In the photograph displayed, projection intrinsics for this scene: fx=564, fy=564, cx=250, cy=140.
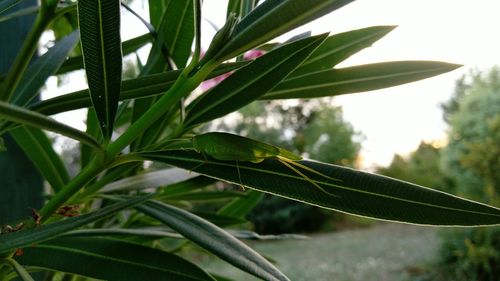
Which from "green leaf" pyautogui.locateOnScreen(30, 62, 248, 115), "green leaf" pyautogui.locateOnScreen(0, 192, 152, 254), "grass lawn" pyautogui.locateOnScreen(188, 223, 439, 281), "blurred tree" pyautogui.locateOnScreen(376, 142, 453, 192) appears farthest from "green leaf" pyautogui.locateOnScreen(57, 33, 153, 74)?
"blurred tree" pyautogui.locateOnScreen(376, 142, 453, 192)

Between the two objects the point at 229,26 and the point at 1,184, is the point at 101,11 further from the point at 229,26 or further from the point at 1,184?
the point at 1,184

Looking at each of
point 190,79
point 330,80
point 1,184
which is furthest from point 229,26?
point 1,184

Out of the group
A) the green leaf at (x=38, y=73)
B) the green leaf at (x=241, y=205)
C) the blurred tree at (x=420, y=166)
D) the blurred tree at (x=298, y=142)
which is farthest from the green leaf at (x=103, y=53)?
the blurred tree at (x=298, y=142)

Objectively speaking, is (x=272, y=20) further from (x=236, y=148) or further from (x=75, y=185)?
(x=75, y=185)

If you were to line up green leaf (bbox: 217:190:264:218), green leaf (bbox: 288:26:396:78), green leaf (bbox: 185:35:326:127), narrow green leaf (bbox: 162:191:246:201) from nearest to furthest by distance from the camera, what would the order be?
1. green leaf (bbox: 185:35:326:127)
2. green leaf (bbox: 288:26:396:78)
3. narrow green leaf (bbox: 162:191:246:201)
4. green leaf (bbox: 217:190:264:218)

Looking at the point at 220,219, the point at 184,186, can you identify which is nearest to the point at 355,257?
the point at 220,219

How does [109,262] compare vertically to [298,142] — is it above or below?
below

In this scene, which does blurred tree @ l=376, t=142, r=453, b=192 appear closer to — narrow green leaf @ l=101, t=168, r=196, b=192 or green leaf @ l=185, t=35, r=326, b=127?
narrow green leaf @ l=101, t=168, r=196, b=192
